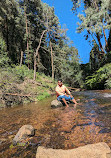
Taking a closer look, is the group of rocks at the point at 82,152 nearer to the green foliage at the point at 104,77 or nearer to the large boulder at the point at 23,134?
the large boulder at the point at 23,134

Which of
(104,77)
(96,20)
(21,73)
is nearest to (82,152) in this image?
(21,73)

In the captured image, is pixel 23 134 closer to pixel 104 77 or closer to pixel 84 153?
pixel 84 153

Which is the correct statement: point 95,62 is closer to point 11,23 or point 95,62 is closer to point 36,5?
point 36,5

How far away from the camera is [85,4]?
1667 cm

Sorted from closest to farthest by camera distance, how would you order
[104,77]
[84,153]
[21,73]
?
[84,153] < [21,73] < [104,77]

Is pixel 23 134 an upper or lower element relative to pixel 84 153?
lower

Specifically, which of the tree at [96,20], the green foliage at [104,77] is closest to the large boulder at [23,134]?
A: the green foliage at [104,77]

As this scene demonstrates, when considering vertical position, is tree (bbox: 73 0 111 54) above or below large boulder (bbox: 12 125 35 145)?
above

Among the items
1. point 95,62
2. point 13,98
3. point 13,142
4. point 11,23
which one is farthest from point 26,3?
point 13,142

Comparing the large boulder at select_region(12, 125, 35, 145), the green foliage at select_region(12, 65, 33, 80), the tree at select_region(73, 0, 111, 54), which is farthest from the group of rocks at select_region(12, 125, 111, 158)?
the tree at select_region(73, 0, 111, 54)

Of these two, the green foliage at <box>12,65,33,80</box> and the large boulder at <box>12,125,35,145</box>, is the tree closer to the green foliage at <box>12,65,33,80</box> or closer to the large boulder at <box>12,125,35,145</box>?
the green foliage at <box>12,65,33,80</box>

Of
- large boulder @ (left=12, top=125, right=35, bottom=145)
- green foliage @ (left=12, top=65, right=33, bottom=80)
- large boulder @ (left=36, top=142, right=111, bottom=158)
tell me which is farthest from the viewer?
green foliage @ (left=12, top=65, right=33, bottom=80)

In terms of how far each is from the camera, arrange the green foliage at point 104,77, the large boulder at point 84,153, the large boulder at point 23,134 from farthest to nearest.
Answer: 1. the green foliage at point 104,77
2. the large boulder at point 23,134
3. the large boulder at point 84,153

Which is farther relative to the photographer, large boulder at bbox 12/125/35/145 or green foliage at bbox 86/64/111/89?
green foliage at bbox 86/64/111/89
